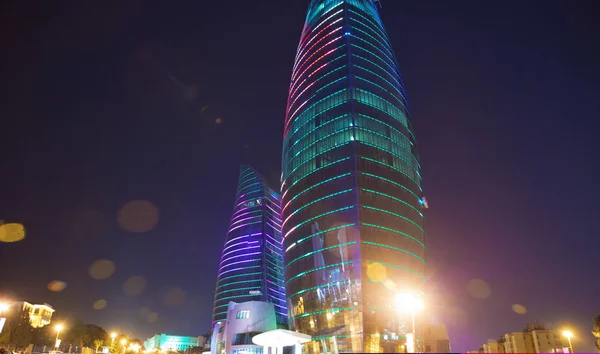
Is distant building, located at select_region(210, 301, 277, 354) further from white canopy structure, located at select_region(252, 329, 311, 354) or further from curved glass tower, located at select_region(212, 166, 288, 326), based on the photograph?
white canopy structure, located at select_region(252, 329, 311, 354)

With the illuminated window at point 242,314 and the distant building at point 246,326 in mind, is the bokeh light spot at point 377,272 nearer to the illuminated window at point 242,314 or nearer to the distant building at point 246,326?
the distant building at point 246,326

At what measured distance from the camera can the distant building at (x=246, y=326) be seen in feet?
284

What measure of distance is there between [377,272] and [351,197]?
12634 mm

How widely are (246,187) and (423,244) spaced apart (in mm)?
106030

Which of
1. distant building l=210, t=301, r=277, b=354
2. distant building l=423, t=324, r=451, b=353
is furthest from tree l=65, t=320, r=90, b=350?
distant building l=423, t=324, r=451, b=353

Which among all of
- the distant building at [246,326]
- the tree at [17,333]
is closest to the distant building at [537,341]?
the distant building at [246,326]

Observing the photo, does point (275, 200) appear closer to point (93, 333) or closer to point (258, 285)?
point (258, 285)

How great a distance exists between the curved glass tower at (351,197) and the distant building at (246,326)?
20.2 meters

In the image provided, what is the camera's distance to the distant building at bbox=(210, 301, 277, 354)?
8656cm

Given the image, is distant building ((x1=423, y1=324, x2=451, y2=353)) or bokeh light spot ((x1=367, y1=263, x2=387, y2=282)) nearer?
distant building ((x1=423, y1=324, x2=451, y2=353))

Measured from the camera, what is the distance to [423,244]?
73438 mm

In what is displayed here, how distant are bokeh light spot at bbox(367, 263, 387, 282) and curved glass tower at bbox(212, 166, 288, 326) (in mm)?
72554

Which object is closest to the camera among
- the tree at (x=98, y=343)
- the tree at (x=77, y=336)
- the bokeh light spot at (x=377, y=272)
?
the bokeh light spot at (x=377, y=272)

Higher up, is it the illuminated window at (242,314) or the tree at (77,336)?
the illuminated window at (242,314)
